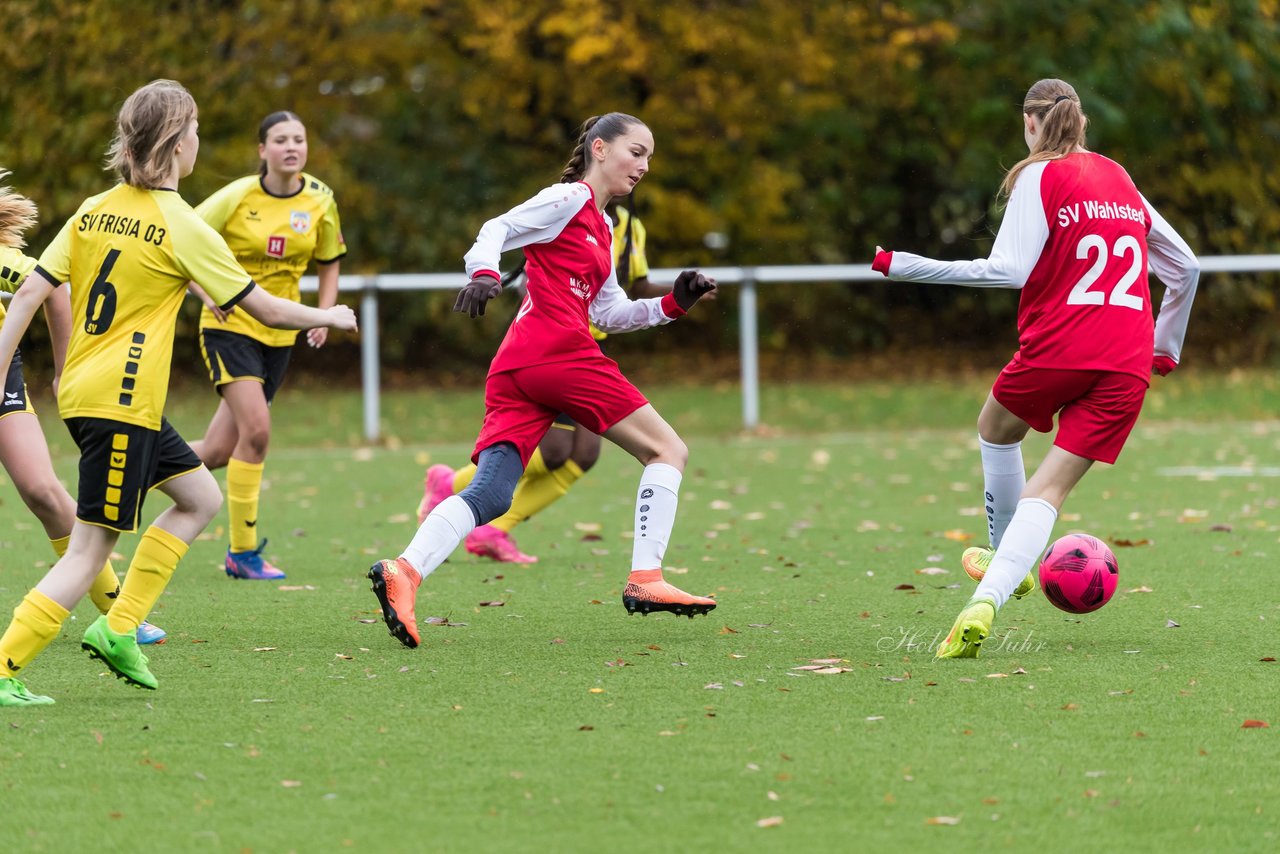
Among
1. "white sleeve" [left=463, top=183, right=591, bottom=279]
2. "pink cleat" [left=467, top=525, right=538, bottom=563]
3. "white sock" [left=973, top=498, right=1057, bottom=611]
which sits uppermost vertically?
"white sleeve" [left=463, top=183, right=591, bottom=279]

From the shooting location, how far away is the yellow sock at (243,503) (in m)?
8.37

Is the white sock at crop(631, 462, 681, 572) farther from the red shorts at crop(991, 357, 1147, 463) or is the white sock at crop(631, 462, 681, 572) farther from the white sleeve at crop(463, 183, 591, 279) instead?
the red shorts at crop(991, 357, 1147, 463)

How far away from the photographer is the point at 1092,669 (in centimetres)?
586

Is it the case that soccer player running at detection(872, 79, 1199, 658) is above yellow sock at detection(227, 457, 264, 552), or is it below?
above

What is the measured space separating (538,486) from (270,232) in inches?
70.2

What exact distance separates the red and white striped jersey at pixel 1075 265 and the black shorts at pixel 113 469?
8.26 ft

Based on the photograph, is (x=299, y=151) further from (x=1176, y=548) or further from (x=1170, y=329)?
(x=1176, y=548)

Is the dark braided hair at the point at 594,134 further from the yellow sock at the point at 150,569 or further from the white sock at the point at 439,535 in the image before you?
the yellow sock at the point at 150,569

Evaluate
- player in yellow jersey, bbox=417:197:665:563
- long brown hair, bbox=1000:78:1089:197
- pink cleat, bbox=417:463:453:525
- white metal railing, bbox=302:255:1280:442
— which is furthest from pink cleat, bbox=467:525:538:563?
white metal railing, bbox=302:255:1280:442

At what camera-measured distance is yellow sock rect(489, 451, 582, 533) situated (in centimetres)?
884

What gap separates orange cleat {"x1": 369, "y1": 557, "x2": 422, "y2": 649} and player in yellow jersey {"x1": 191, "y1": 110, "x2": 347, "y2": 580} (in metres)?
2.37

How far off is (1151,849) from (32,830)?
2.48 metres

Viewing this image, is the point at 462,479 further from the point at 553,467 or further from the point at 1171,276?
the point at 1171,276

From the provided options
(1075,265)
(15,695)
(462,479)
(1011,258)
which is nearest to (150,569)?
(15,695)
